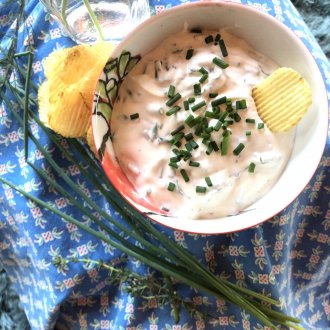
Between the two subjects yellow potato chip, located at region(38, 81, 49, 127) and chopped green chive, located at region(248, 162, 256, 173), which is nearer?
chopped green chive, located at region(248, 162, 256, 173)

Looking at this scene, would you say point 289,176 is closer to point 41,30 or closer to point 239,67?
point 239,67

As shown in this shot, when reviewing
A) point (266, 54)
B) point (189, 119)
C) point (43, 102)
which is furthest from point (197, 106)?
point (43, 102)

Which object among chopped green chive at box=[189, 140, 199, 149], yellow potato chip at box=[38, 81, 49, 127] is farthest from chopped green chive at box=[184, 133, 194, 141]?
yellow potato chip at box=[38, 81, 49, 127]

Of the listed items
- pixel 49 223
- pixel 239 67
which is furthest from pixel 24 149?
pixel 239 67

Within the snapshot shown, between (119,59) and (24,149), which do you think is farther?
(24,149)

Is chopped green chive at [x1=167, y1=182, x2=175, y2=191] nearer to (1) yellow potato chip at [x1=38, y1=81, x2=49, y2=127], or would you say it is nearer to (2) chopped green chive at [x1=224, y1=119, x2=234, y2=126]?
(2) chopped green chive at [x1=224, y1=119, x2=234, y2=126]

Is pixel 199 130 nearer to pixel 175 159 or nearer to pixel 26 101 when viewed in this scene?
pixel 175 159
